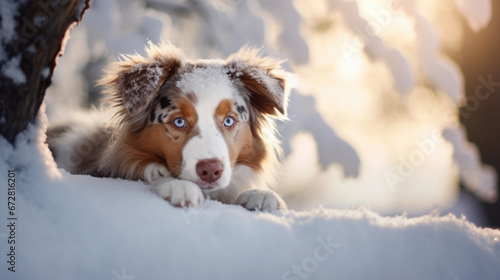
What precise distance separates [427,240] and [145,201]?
1.36 metres

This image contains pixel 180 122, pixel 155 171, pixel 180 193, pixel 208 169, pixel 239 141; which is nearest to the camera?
pixel 180 193

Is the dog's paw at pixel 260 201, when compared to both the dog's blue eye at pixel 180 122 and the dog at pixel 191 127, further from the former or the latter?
the dog's blue eye at pixel 180 122

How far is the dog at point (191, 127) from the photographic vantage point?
9.55 feet

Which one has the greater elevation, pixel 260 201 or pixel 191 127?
pixel 191 127

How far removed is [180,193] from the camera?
2.32 metres

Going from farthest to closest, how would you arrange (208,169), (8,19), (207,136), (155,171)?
(155,171)
(207,136)
(208,169)
(8,19)

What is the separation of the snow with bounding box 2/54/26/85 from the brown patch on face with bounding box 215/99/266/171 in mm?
1453

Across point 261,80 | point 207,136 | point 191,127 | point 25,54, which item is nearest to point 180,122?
point 191,127

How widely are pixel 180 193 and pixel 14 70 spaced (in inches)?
39.0

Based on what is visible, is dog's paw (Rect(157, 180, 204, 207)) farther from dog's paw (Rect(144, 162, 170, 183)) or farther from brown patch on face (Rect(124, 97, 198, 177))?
dog's paw (Rect(144, 162, 170, 183))

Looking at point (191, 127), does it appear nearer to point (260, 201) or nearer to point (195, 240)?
point (260, 201)

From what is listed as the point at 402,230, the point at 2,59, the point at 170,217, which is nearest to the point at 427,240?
the point at 402,230

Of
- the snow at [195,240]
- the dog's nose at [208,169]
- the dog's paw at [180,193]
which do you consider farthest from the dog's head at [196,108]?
the snow at [195,240]

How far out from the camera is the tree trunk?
6.07 ft
